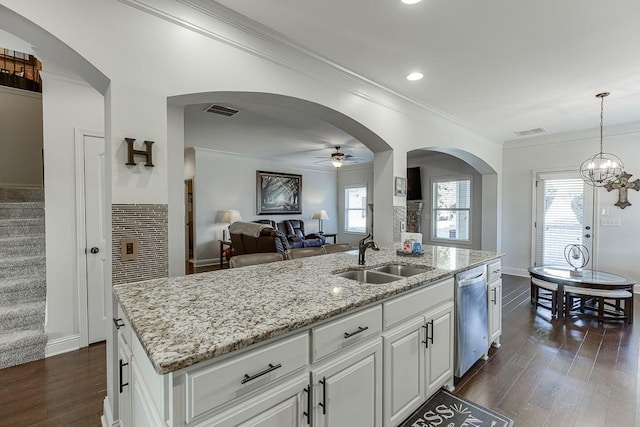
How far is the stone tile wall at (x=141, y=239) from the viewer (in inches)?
66.2

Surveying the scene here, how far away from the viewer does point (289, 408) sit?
1179 millimetres

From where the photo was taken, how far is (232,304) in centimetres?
138

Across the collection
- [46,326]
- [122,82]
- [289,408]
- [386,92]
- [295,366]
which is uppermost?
[386,92]

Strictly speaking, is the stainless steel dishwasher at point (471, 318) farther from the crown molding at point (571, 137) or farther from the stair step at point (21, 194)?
the stair step at point (21, 194)

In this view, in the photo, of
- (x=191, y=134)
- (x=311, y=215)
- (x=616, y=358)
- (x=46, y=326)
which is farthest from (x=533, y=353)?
(x=311, y=215)

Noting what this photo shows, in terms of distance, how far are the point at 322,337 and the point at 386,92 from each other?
115 inches

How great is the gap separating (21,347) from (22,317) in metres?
0.31

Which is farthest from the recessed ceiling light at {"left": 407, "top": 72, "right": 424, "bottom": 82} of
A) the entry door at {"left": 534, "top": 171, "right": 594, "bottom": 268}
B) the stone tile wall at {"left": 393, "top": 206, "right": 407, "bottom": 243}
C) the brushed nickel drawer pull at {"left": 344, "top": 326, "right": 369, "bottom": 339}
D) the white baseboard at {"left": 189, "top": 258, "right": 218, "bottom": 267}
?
the white baseboard at {"left": 189, "top": 258, "right": 218, "bottom": 267}

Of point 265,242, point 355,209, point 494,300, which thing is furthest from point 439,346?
point 355,209

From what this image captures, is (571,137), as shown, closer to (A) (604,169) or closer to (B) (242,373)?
(A) (604,169)

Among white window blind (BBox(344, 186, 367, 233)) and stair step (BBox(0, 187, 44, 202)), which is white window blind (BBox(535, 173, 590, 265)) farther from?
stair step (BBox(0, 187, 44, 202))

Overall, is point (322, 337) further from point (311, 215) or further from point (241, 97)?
point (311, 215)

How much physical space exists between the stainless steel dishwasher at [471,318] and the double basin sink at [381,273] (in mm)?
337

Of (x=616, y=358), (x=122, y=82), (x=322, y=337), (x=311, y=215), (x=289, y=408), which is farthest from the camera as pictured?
(x=311, y=215)
